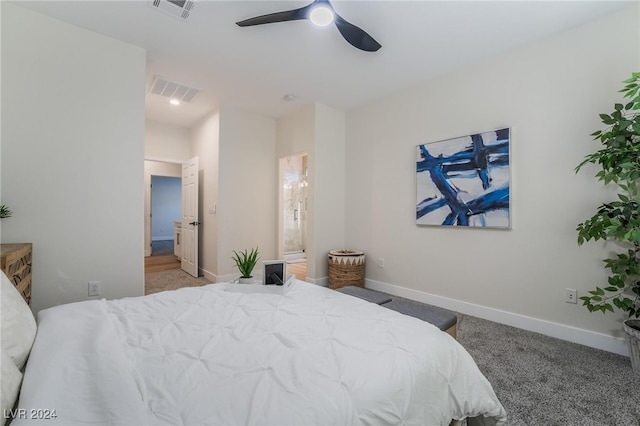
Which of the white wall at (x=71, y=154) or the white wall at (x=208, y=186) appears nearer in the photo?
the white wall at (x=71, y=154)

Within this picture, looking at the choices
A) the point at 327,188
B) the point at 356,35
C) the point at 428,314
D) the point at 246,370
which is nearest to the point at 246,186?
the point at 327,188

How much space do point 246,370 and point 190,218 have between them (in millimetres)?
4414

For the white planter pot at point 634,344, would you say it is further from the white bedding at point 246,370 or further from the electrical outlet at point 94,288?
the electrical outlet at point 94,288

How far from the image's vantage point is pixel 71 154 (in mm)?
2422

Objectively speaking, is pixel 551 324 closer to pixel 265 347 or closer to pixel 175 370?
pixel 265 347

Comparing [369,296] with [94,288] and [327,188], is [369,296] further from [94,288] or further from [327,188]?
[94,288]

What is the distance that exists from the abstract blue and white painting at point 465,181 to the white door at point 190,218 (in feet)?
11.4

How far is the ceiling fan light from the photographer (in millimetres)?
1807

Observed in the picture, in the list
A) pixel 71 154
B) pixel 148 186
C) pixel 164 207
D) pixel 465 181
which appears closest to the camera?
pixel 71 154

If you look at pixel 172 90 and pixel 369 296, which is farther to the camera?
pixel 172 90

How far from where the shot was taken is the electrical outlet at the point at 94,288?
249cm

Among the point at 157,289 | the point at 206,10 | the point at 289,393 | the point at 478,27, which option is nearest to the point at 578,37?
the point at 478,27

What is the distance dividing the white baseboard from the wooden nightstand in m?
3.53

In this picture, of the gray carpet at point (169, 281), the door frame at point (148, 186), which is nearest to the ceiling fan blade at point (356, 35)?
the gray carpet at point (169, 281)
